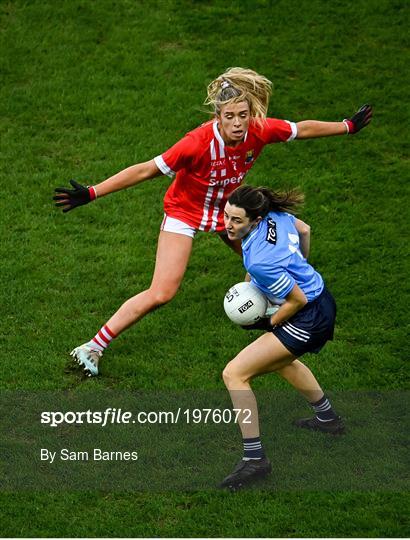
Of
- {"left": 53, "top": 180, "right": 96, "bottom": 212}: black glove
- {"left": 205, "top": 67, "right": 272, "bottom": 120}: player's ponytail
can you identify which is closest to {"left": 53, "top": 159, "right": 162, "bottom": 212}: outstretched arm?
{"left": 53, "top": 180, "right": 96, "bottom": 212}: black glove

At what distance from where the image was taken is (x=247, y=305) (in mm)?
7352

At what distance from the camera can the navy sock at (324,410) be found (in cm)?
790

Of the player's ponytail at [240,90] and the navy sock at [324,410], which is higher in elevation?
the player's ponytail at [240,90]

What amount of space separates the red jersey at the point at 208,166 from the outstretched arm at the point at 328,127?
4.7 inches

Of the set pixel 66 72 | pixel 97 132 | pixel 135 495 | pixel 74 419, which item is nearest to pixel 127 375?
pixel 74 419

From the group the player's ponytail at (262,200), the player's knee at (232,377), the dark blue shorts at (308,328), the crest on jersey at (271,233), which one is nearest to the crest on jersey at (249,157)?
the player's ponytail at (262,200)

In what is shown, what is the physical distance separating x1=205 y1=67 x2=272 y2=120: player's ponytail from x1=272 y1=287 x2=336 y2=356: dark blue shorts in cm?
162

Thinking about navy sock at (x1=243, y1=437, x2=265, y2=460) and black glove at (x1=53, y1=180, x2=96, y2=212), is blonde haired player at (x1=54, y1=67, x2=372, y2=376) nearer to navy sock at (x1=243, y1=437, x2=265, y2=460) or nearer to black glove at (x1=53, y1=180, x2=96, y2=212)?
black glove at (x1=53, y1=180, x2=96, y2=212)

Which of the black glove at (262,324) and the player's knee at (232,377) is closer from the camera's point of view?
the player's knee at (232,377)

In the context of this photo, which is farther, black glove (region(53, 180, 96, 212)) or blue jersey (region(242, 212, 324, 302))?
black glove (region(53, 180, 96, 212))

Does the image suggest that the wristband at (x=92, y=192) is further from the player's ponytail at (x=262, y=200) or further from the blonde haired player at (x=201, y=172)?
the player's ponytail at (x=262, y=200)

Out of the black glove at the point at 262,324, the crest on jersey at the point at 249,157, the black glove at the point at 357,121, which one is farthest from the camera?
the black glove at the point at 357,121

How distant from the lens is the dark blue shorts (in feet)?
23.8

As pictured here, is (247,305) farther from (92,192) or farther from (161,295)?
(92,192)
